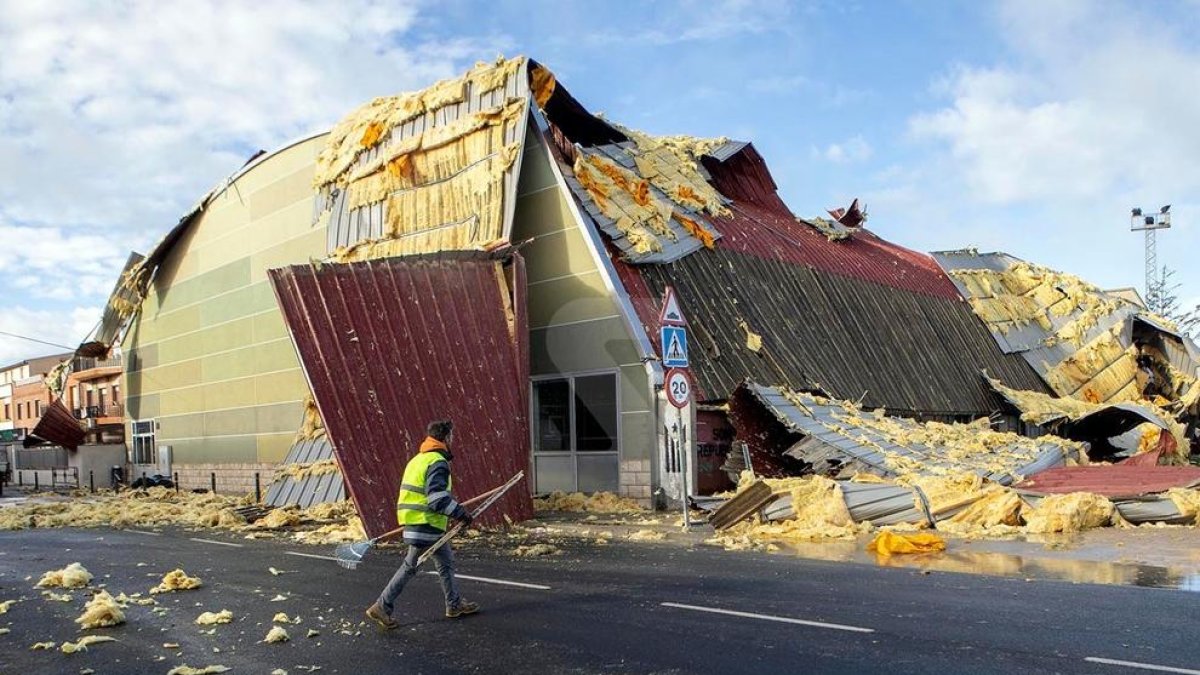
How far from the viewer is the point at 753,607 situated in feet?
28.1

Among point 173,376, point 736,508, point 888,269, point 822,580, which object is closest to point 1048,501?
point 736,508

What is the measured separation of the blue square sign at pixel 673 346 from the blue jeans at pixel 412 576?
7.63m

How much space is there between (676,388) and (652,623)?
749 cm

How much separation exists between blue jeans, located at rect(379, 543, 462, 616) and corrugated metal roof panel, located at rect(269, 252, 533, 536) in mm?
6850

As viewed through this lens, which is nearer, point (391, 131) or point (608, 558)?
point (608, 558)

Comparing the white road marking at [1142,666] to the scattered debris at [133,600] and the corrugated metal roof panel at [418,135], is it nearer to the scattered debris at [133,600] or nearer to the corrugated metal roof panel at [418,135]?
the scattered debris at [133,600]

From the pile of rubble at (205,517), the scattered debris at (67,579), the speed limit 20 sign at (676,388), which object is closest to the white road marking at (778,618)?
the speed limit 20 sign at (676,388)

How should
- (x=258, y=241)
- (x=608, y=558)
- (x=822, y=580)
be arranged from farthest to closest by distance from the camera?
(x=258, y=241), (x=608, y=558), (x=822, y=580)

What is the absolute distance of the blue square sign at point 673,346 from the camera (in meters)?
15.6

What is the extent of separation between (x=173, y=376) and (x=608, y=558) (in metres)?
24.2

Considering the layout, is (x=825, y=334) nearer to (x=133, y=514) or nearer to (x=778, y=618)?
(x=133, y=514)

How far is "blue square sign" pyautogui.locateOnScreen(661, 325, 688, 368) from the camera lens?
1562cm

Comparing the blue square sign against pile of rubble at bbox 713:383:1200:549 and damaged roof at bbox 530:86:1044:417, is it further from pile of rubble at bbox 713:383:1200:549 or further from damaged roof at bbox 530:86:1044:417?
damaged roof at bbox 530:86:1044:417

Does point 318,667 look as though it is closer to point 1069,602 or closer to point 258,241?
point 1069,602
